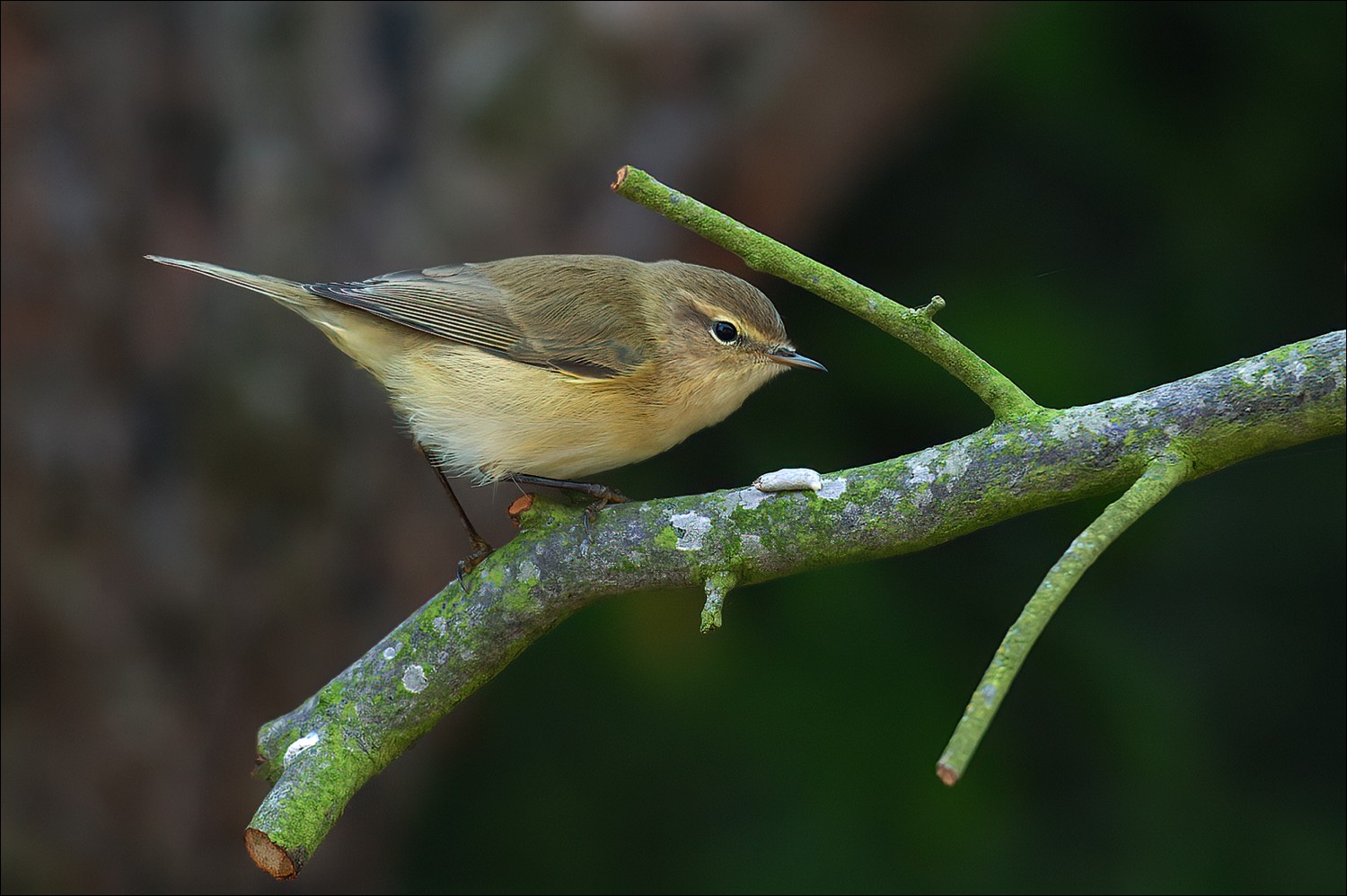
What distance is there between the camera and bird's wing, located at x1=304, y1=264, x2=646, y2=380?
3.03 meters

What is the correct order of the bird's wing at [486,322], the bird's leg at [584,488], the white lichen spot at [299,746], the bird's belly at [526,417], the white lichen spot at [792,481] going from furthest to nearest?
the bird's wing at [486,322]
the bird's belly at [526,417]
the bird's leg at [584,488]
the white lichen spot at [299,746]
the white lichen spot at [792,481]

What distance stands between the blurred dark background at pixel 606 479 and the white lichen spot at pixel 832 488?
2.29m

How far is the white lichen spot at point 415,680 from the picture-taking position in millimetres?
2465

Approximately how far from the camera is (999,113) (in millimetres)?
4996

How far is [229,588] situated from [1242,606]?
3805 millimetres

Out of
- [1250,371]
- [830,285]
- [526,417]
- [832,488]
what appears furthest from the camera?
[526,417]

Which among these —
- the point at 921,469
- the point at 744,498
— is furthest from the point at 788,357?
the point at 921,469

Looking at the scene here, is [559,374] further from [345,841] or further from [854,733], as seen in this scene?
[345,841]

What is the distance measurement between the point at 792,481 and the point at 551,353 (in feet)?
3.45

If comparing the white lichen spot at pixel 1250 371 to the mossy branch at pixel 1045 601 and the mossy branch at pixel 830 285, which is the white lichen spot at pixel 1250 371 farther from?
the mossy branch at pixel 830 285

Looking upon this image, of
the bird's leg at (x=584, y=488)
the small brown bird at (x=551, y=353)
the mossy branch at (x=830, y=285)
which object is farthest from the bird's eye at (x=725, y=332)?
the mossy branch at (x=830, y=285)

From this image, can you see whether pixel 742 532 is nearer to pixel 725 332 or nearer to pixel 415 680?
pixel 415 680

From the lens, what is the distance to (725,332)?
3.21 metres

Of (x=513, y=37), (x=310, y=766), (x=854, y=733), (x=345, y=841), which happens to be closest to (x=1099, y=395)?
(x=854, y=733)
